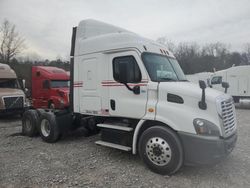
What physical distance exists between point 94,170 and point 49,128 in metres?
2.73

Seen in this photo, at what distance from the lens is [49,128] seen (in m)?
7.10

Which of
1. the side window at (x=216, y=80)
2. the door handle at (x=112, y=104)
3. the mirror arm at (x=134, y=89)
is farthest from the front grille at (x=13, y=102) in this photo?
the side window at (x=216, y=80)

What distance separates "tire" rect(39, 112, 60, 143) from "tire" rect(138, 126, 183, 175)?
3059 millimetres

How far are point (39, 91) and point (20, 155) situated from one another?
8144mm

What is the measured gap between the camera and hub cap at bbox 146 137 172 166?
460cm

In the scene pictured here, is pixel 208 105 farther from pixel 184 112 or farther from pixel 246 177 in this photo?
pixel 246 177

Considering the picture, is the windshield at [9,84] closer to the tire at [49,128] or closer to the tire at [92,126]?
the tire at [49,128]

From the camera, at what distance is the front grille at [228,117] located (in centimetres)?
452

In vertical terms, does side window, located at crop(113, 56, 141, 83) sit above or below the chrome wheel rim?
above

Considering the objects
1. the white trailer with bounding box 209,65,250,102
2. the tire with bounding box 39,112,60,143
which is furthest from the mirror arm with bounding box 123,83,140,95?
the white trailer with bounding box 209,65,250,102

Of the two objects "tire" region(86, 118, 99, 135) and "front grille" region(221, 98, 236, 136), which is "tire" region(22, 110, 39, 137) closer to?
"tire" region(86, 118, 99, 135)

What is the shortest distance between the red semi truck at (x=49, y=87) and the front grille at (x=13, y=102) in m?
1.35

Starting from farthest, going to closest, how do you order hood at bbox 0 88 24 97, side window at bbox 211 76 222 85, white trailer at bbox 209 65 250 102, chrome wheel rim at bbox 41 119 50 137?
side window at bbox 211 76 222 85
white trailer at bbox 209 65 250 102
hood at bbox 0 88 24 97
chrome wheel rim at bbox 41 119 50 137

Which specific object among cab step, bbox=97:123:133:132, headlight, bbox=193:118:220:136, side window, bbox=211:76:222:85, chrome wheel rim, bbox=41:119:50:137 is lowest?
chrome wheel rim, bbox=41:119:50:137
